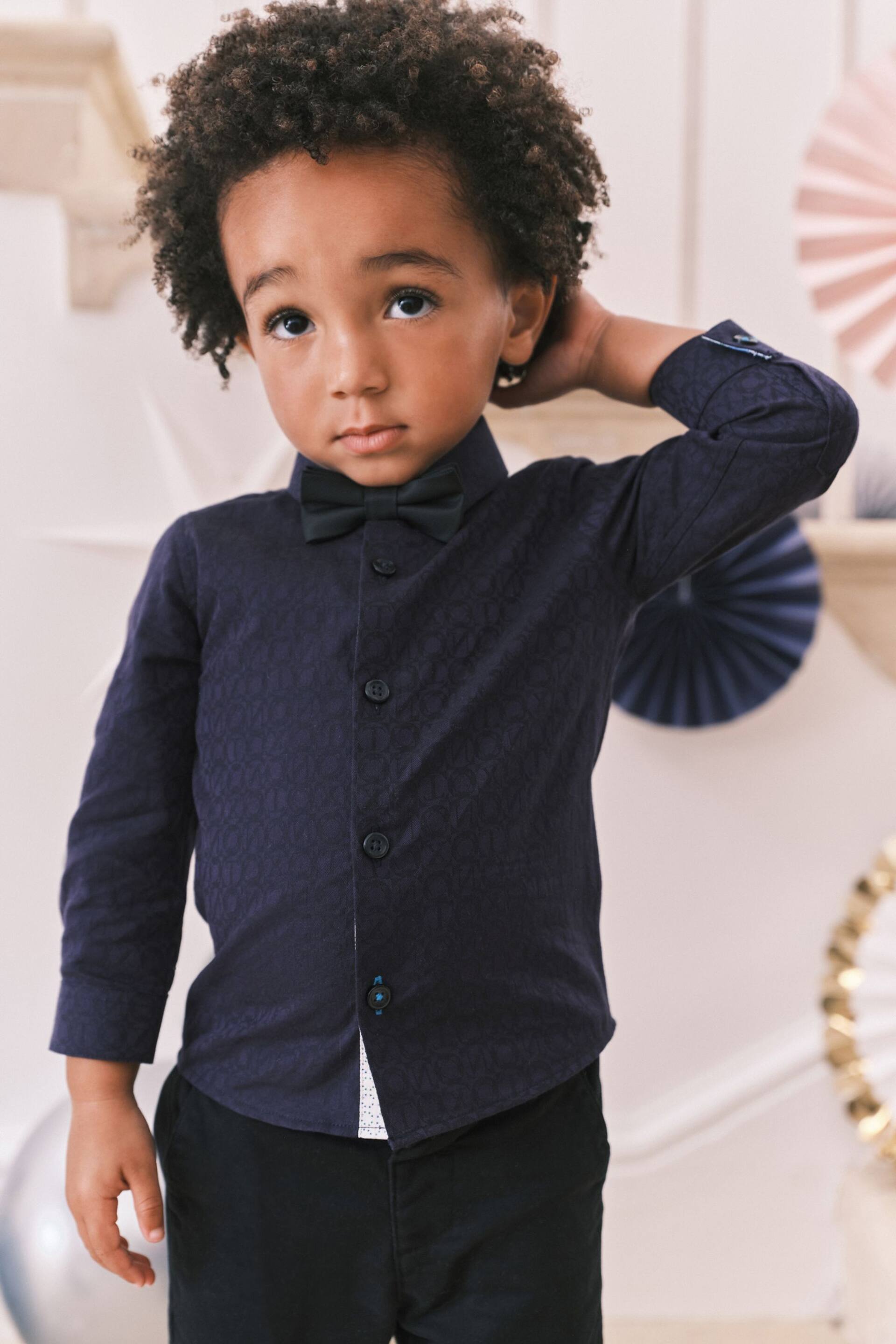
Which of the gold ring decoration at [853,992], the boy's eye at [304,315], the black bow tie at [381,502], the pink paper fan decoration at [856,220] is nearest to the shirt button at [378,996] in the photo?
the black bow tie at [381,502]

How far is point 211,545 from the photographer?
808 mm

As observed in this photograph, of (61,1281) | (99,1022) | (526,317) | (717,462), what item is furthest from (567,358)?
(61,1281)

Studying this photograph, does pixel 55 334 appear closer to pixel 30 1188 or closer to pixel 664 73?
pixel 664 73

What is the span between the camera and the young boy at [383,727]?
0.72 metres

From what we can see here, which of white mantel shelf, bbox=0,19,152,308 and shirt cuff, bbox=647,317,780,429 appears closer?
shirt cuff, bbox=647,317,780,429

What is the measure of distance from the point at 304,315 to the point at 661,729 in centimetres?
86

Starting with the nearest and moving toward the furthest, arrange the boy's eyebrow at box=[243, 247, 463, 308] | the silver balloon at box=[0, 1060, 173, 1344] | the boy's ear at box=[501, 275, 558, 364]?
the boy's eyebrow at box=[243, 247, 463, 308] < the boy's ear at box=[501, 275, 558, 364] < the silver balloon at box=[0, 1060, 173, 1344]

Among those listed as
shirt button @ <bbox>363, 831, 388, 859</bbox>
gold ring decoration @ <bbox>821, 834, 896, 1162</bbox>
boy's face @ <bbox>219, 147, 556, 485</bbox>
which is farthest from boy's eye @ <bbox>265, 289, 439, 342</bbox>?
gold ring decoration @ <bbox>821, 834, 896, 1162</bbox>

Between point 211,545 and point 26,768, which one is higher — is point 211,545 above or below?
above

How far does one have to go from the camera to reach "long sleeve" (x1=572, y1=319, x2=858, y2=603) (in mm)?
752

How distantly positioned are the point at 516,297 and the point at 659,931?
0.93 metres

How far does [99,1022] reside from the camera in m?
0.77

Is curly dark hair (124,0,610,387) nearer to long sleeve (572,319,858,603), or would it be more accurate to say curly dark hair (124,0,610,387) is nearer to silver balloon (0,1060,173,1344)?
long sleeve (572,319,858,603)

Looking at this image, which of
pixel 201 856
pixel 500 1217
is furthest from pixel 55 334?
pixel 500 1217
